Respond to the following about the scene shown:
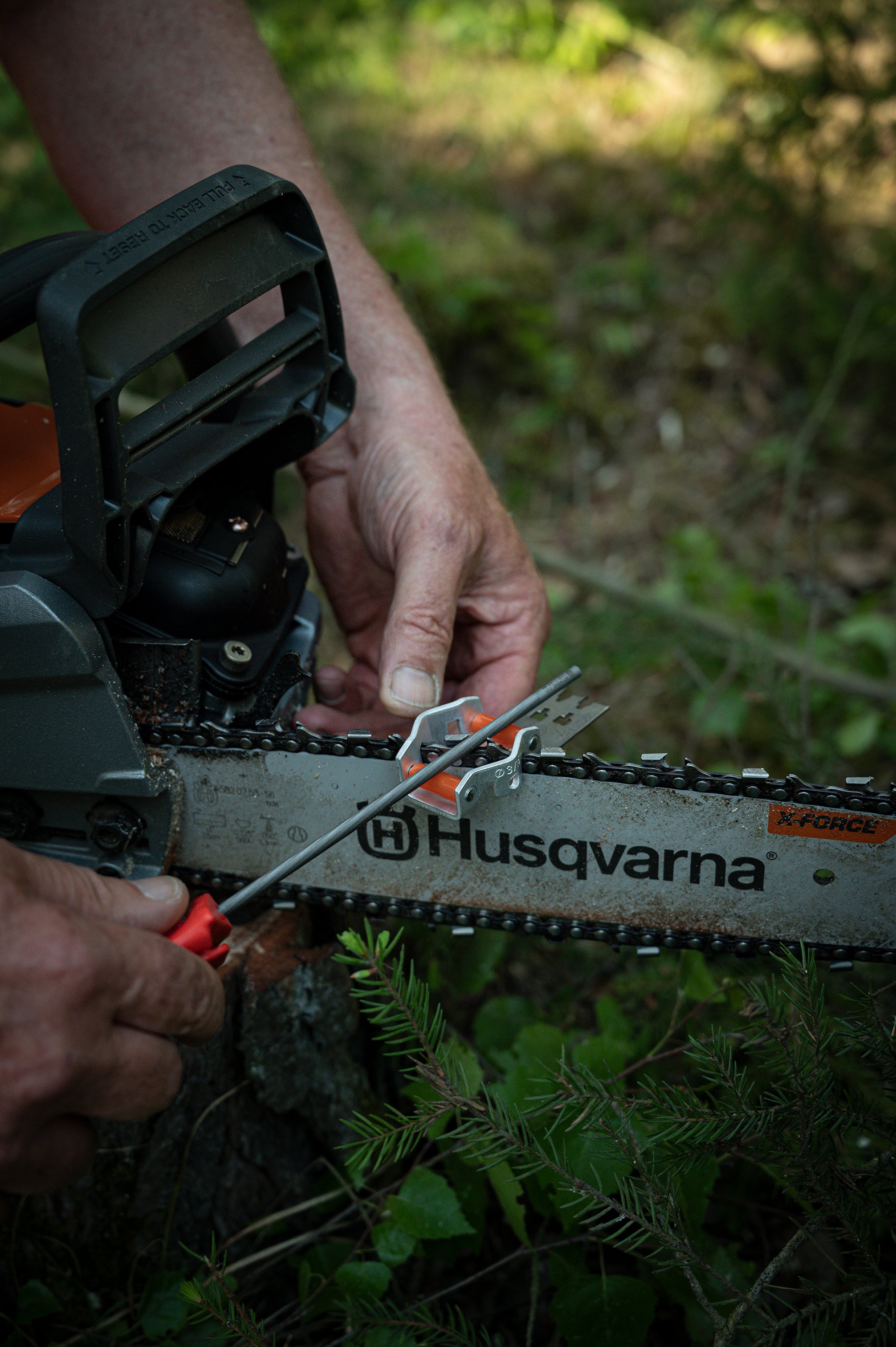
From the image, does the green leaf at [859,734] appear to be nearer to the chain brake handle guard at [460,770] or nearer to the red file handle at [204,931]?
the chain brake handle guard at [460,770]

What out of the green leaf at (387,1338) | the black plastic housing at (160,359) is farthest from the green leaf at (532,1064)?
the black plastic housing at (160,359)

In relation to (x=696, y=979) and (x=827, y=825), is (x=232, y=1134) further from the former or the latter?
(x=827, y=825)

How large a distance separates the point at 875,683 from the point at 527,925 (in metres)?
1.96

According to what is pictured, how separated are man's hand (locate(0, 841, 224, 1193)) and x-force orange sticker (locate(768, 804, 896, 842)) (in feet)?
2.73

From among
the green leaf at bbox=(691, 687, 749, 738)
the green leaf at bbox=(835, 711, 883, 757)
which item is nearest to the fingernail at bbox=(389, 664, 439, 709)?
the green leaf at bbox=(691, 687, 749, 738)

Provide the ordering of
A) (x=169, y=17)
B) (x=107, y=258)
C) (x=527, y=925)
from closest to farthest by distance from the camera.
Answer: (x=107, y=258) < (x=527, y=925) < (x=169, y=17)

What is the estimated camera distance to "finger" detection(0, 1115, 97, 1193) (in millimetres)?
1046

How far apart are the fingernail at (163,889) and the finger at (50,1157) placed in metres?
0.28

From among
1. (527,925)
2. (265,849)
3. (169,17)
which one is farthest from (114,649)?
(169,17)

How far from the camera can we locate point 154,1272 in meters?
1.64

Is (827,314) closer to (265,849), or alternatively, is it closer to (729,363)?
(729,363)

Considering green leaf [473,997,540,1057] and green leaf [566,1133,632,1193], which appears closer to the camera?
green leaf [566,1133,632,1193]

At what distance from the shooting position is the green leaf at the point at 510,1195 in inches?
55.4

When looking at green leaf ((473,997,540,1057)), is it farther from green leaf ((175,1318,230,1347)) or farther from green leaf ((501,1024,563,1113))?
green leaf ((175,1318,230,1347))
